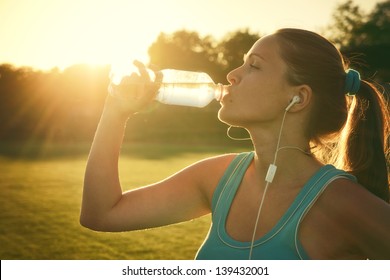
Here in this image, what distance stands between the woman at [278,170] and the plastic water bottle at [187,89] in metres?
0.55

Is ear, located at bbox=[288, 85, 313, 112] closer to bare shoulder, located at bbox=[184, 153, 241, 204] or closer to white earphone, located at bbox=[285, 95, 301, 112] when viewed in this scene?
white earphone, located at bbox=[285, 95, 301, 112]

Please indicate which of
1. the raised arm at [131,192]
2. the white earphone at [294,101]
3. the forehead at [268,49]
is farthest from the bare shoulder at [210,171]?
the forehead at [268,49]

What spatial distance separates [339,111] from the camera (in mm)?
2160

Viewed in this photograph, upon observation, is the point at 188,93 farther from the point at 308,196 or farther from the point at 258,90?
the point at 308,196

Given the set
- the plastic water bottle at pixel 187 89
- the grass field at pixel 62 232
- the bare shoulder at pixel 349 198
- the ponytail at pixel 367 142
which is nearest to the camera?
the bare shoulder at pixel 349 198

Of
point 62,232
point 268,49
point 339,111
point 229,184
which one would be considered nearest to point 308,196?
point 229,184

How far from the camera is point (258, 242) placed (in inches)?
73.0

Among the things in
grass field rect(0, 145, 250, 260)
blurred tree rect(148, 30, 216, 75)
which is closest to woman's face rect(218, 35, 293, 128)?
grass field rect(0, 145, 250, 260)

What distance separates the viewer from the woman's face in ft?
6.65

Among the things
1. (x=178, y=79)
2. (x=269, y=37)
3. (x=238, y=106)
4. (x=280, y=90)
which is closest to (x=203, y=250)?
(x=238, y=106)

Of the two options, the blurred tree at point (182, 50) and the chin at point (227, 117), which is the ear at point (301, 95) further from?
the blurred tree at point (182, 50)

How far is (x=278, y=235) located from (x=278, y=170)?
1.11ft

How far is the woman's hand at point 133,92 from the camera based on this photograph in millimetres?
2123
